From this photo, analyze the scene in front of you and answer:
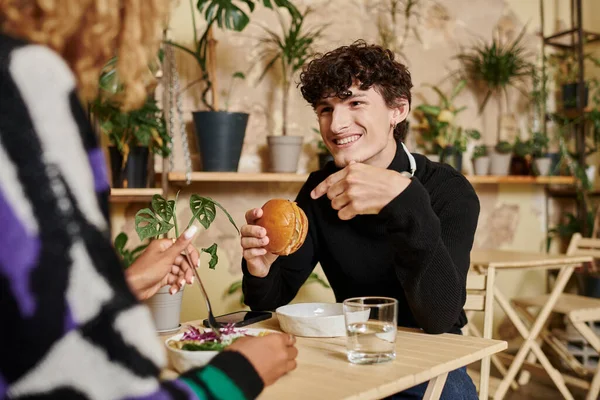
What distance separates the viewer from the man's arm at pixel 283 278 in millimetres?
1644

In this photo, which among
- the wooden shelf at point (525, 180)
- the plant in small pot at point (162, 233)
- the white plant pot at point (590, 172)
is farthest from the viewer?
the white plant pot at point (590, 172)

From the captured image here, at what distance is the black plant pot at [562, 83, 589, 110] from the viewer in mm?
4051

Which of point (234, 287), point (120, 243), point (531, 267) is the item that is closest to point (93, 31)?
point (120, 243)

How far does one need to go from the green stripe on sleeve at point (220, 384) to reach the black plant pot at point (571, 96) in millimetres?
3944

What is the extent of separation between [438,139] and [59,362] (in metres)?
3.17

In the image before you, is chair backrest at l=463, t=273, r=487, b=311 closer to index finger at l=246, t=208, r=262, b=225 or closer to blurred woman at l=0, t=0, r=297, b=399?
index finger at l=246, t=208, r=262, b=225

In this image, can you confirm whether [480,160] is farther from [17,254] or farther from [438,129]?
[17,254]

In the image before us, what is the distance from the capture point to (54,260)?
57 cm

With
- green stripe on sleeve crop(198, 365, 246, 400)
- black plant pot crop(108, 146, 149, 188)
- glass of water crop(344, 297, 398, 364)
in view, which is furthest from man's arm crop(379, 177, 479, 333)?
black plant pot crop(108, 146, 149, 188)

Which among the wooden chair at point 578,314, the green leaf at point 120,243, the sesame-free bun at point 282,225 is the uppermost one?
the sesame-free bun at point 282,225

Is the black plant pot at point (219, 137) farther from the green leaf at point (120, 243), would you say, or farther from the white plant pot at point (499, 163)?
the white plant pot at point (499, 163)

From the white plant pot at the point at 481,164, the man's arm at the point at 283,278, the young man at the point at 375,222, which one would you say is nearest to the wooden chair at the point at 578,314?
the white plant pot at the point at 481,164

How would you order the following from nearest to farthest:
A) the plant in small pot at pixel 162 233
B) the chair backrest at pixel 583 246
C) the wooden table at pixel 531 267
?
the plant in small pot at pixel 162 233
the wooden table at pixel 531 267
the chair backrest at pixel 583 246

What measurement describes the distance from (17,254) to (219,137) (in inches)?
82.8
